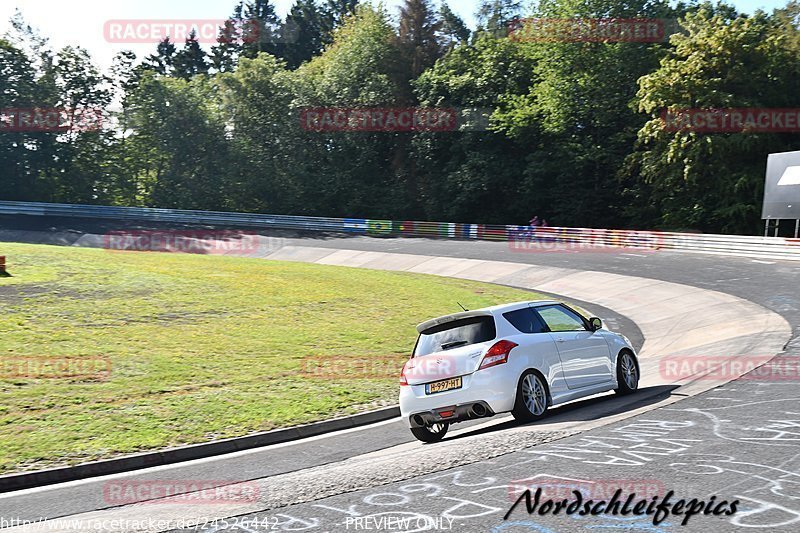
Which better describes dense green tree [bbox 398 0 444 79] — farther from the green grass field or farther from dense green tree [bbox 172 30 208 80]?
dense green tree [bbox 172 30 208 80]

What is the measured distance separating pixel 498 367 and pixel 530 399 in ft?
2.32

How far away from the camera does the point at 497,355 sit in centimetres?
1109

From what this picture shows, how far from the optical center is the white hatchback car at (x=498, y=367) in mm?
11039

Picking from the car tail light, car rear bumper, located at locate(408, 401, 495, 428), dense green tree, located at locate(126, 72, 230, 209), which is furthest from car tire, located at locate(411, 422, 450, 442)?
dense green tree, located at locate(126, 72, 230, 209)

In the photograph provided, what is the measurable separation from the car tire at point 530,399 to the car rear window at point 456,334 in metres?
0.74

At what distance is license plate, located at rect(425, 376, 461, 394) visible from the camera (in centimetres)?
1116

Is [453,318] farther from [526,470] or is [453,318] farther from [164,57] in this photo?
[164,57]

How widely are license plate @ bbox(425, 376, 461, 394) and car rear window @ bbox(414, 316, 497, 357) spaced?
0.47m

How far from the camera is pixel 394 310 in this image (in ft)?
84.7

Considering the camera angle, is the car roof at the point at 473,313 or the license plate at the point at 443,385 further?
the car roof at the point at 473,313

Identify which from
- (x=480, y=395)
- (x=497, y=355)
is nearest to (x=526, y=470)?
(x=480, y=395)

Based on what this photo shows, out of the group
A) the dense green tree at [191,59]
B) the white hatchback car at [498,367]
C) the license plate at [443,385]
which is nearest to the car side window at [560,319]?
the white hatchback car at [498,367]

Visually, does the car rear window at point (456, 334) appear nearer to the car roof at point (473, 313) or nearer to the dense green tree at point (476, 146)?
the car roof at point (473, 313)

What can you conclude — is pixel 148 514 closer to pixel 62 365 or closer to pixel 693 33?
pixel 62 365
